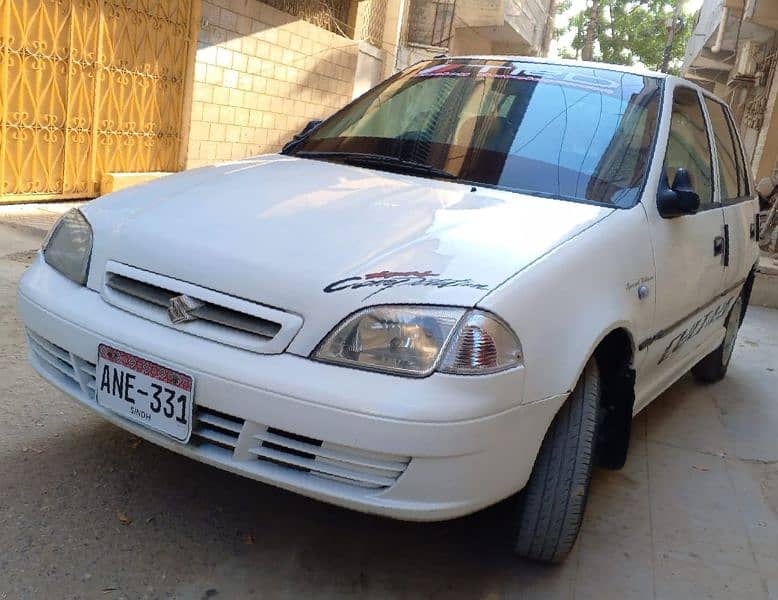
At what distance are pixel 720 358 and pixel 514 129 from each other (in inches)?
95.0

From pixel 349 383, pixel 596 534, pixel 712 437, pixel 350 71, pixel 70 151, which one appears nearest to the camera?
pixel 349 383

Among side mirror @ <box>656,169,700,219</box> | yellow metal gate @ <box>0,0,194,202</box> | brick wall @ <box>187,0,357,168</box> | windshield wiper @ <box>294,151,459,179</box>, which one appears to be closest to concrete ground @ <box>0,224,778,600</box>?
side mirror @ <box>656,169,700,219</box>

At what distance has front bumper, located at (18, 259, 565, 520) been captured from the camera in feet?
6.20

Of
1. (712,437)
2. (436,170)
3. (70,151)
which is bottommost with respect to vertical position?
(712,437)

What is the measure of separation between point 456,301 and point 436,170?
1114 mm

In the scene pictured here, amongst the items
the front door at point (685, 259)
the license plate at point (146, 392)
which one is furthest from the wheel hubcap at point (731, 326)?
the license plate at point (146, 392)

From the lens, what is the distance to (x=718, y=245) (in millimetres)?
3590

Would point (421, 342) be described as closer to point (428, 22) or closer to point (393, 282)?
point (393, 282)

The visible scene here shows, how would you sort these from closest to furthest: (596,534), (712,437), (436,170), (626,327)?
(626,327) → (596,534) → (436,170) → (712,437)

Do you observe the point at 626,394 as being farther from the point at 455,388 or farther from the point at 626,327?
the point at 455,388

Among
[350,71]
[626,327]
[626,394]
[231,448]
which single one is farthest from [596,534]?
[350,71]

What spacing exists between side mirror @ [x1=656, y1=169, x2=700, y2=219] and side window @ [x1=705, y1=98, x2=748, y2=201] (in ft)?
3.32

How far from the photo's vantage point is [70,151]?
7395mm

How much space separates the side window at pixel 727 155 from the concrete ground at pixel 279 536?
148cm
